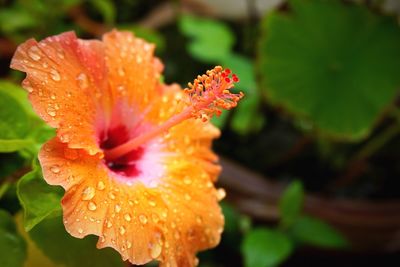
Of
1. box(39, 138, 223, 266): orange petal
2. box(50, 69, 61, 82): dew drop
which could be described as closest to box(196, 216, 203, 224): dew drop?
box(39, 138, 223, 266): orange petal

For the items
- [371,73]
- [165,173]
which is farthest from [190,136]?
[371,73]

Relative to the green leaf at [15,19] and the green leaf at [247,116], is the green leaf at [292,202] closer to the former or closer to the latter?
the green leaf at [247,116]

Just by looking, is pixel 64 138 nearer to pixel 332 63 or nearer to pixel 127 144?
pixel 127 144

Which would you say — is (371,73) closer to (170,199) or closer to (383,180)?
(383,180)


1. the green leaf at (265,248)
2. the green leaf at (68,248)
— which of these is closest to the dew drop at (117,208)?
the green leaf at (68,248)

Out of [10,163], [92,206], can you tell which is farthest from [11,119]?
[92,206]

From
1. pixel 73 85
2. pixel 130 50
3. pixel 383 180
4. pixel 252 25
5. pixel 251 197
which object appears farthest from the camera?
pixel 252 25
